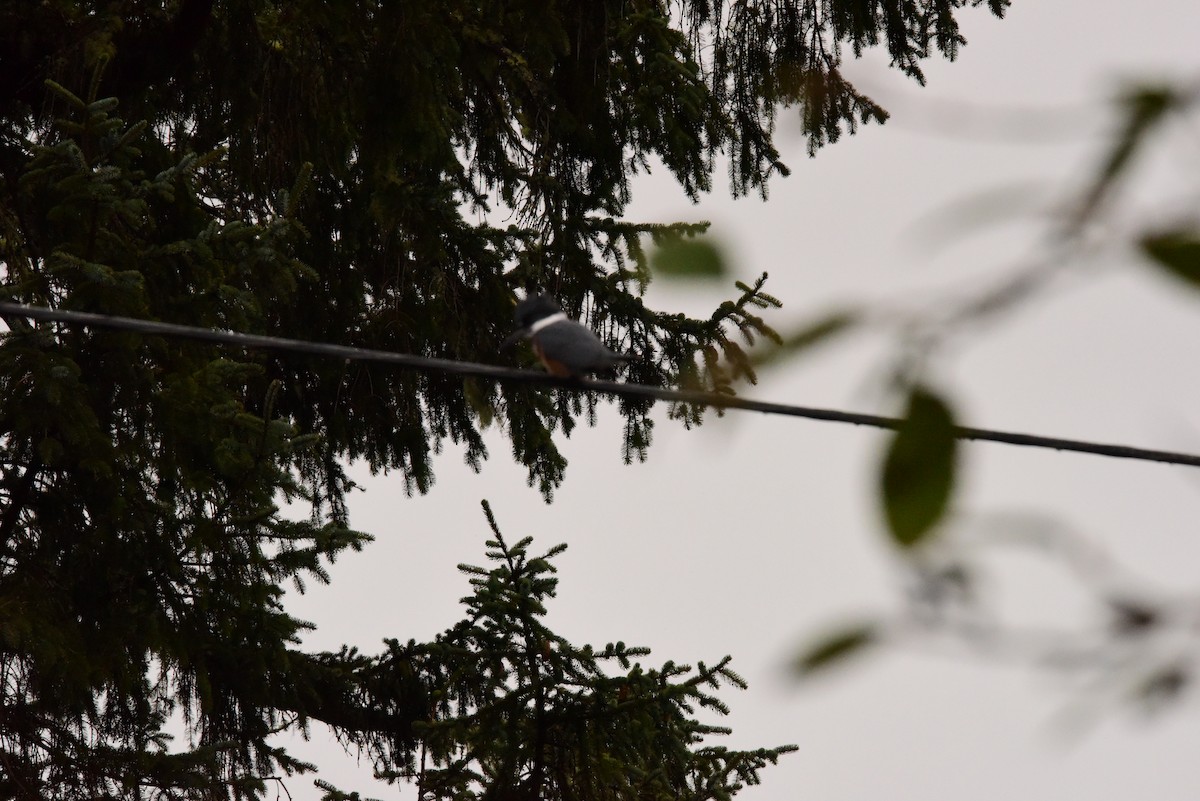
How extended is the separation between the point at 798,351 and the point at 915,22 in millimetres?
6842

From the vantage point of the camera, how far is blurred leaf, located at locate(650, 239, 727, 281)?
2.05ft

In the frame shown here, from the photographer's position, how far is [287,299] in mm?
6539

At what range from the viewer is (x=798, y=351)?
1.94 feet

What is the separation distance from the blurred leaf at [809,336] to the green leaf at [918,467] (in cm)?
5

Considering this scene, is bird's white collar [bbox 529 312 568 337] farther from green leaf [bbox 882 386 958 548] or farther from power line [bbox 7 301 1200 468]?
green leaf [bbox 882 386 958 548]

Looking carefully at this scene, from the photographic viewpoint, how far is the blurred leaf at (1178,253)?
0.51m

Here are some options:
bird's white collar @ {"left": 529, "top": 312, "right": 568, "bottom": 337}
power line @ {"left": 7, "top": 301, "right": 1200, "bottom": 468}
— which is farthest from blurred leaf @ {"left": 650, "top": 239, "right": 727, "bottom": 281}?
bird's white collar @ {"left": 529, "top": 312, "right": 568, "bottom": 337}

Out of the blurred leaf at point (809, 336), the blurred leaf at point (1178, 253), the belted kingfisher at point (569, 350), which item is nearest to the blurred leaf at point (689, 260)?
the blurred leaf at point (809, 336)

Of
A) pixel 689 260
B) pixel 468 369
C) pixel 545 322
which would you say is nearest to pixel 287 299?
pixel 545 322

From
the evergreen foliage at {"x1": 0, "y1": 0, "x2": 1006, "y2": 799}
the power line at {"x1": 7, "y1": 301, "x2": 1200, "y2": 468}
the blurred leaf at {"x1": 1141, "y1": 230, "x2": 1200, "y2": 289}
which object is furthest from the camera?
the evergreen foliage at {"x1": 0, "y1": 0, "x2": 1006, "y2": 799}

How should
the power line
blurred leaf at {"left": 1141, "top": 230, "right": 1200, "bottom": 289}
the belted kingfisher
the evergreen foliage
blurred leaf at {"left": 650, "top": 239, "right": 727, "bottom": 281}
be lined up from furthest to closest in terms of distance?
1. the evergreen foliage
2. the belted kingfisher
3. the power line
4. blurred leaf at {"left": 650, "top": 239, "right": 727, "bottom": 281}
5. blurred leaf at {"left": 1141, "top": 230, "right": 1200, "bottom": 289}

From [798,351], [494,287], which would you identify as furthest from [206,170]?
[798,351]

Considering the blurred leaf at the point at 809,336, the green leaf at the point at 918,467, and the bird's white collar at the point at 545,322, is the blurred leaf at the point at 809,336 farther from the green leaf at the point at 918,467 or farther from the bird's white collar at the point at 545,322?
→ the bird's white collar at the point at 545,322

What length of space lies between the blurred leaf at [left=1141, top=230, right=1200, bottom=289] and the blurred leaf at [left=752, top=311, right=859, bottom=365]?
125mm
